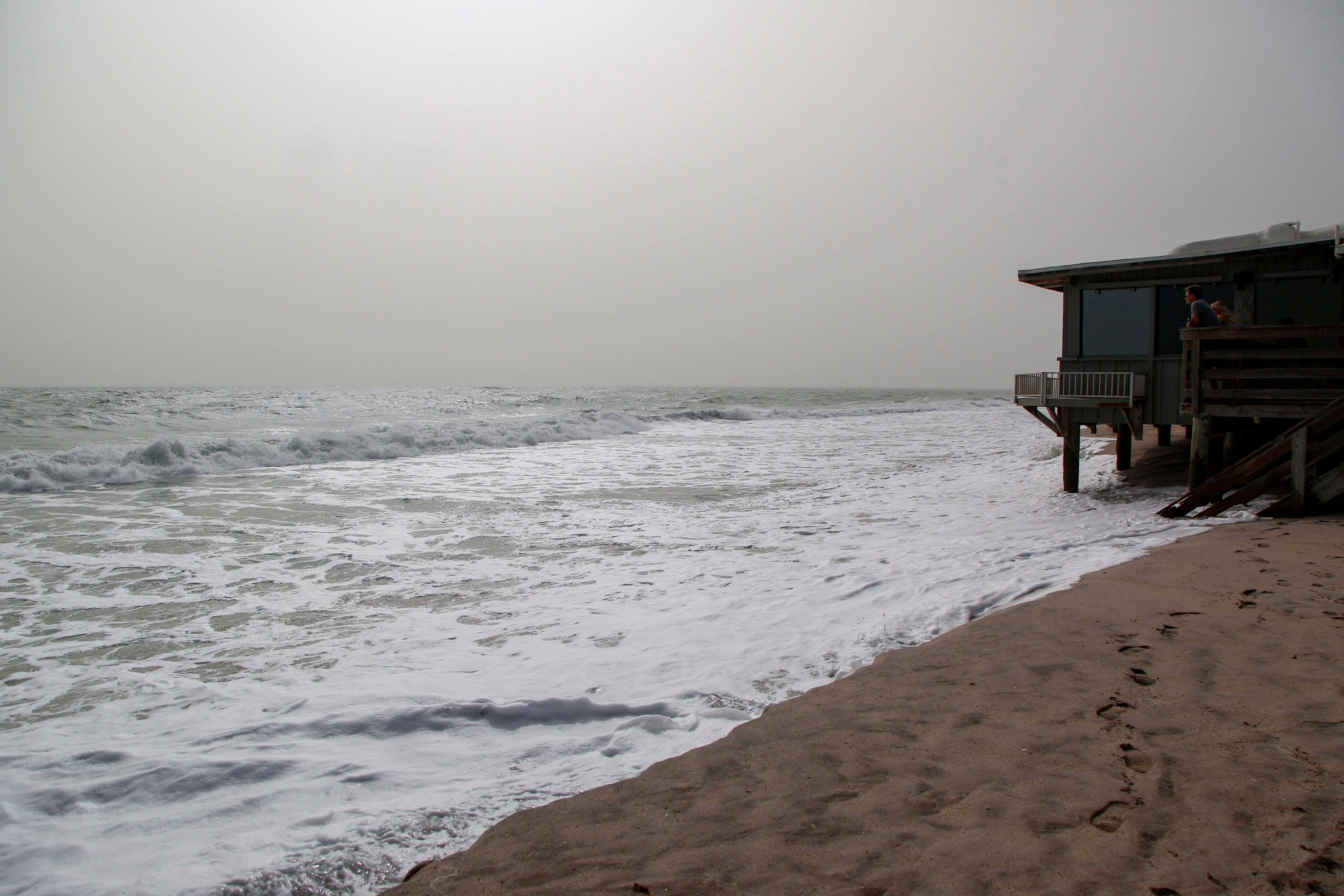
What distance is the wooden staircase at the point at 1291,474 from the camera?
860 cm

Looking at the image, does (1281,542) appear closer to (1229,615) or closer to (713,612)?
(1229,615)

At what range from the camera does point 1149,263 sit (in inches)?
478

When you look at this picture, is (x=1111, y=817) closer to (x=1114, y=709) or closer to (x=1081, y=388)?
(x=1114, y=709)

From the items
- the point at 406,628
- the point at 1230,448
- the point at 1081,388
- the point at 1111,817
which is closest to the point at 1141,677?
the point at 1111,817

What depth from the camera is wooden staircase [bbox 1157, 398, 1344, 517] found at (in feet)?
Answer: 28.2

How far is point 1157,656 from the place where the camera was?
180 inches

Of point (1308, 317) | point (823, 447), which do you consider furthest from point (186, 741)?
point (823, 447)

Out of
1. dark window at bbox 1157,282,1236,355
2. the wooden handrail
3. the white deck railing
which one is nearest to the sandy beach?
the wooden handrail

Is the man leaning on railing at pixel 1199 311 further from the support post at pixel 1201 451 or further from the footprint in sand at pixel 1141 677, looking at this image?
the footprint in sand at pixel 1141 677

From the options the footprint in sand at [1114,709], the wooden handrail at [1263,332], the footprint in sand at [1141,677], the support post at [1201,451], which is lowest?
the footprint in sand at [1114,709]

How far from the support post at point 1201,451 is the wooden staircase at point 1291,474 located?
1222 mm

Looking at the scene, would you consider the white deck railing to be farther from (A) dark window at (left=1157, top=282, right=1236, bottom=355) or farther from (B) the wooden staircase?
(B) the wooden staircase

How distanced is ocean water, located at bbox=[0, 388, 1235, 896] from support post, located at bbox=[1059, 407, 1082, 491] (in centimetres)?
44

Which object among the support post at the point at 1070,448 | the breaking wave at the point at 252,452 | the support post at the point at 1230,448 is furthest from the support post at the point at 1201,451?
the breaking wave at the point at 252,452
